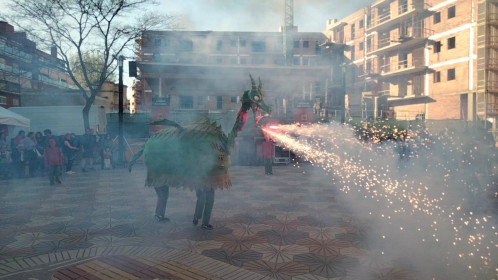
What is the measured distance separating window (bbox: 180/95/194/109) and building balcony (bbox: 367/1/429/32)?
26332 millimetres

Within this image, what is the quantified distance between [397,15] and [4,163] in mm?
33173

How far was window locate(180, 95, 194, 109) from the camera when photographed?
7.05 metres

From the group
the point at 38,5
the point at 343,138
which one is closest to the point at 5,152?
the point at 38,5

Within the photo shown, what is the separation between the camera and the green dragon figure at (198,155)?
16.1 ft

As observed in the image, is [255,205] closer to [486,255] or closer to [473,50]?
[486,255]

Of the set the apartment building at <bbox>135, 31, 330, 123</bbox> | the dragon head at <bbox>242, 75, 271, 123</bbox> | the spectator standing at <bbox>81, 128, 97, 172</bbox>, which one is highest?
the apartment building at <bbox>135, 31, 330, 123</bbox>

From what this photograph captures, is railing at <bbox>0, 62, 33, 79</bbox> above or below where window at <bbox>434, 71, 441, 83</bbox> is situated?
below

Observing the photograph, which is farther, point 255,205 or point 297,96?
point 297,96

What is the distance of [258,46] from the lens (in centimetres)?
692

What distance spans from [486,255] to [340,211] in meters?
2.44

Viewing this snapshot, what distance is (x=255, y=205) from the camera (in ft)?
21.5

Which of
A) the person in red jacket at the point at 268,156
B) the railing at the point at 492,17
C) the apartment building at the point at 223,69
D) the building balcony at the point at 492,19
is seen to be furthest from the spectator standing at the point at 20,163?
the railing at the point at 492,17

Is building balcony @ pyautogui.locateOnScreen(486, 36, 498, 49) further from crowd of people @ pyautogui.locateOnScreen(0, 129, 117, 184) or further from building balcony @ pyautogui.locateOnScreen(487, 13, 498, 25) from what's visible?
crowd of people @ pyautogui.locateOnScreen(0, 129, 117, 184)

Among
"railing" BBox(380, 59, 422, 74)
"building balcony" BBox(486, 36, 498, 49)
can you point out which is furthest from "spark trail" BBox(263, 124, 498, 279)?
"railing" BBox(380, 59, 422, 74)
